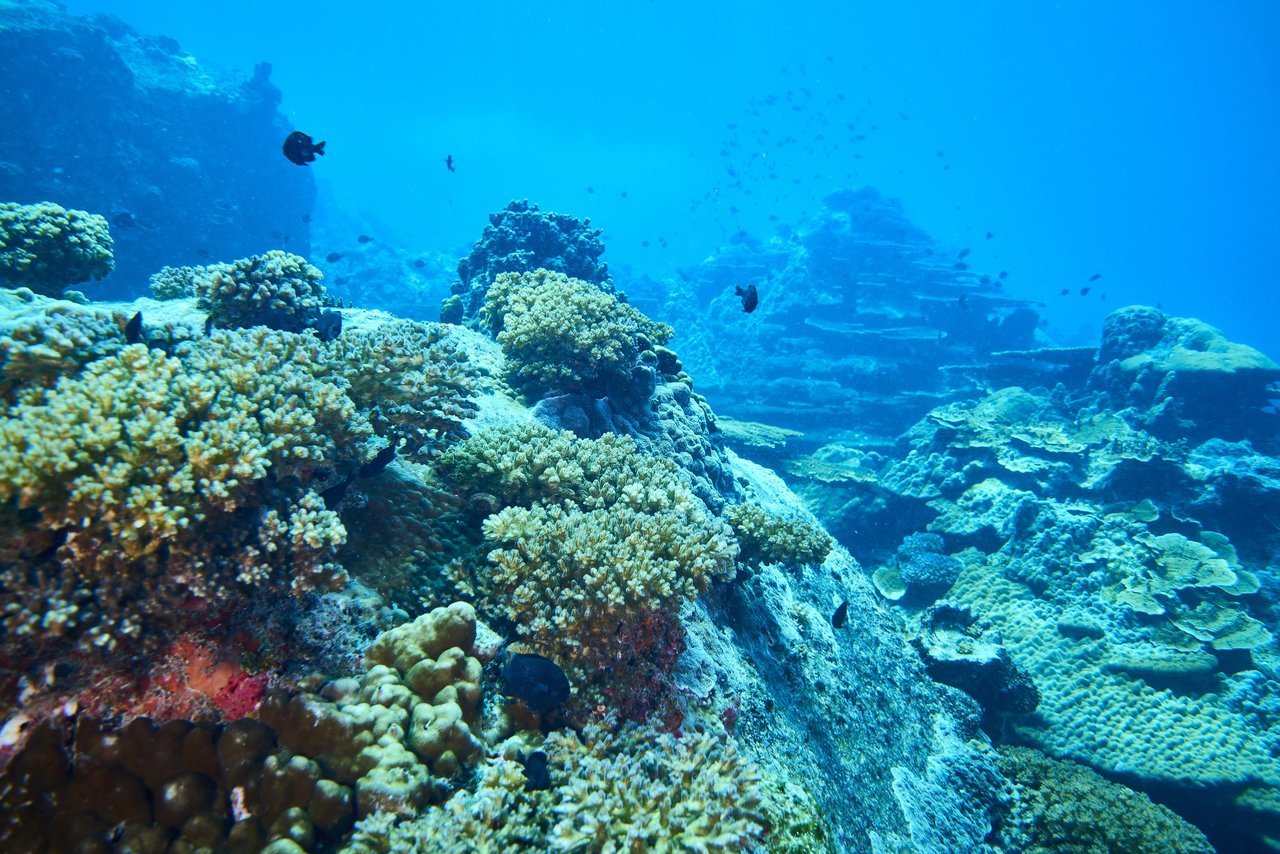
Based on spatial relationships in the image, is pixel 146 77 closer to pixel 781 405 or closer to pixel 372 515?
pixel 781 405

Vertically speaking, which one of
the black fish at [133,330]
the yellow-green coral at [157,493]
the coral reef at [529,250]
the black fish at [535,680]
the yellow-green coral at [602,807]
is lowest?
the yellow-green coral at [602,807]

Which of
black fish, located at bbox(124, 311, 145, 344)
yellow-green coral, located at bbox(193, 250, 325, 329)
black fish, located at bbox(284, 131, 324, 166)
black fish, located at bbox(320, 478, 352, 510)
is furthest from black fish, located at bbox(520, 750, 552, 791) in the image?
black fish, located at bbox(284, 131, 324, 166)

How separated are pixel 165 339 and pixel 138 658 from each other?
3.33 metres

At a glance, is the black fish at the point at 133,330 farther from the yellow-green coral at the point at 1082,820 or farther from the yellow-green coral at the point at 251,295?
the yellow-green coral at the point at 1082,820

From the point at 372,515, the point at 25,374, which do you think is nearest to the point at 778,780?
the point at 372,515

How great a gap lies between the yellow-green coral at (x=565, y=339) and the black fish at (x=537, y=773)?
447cm

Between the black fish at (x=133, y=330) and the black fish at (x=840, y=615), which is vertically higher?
the black fish at (x=133, y=330)

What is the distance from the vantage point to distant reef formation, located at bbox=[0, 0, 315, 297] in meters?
21.6

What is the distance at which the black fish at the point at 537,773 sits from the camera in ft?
9.71

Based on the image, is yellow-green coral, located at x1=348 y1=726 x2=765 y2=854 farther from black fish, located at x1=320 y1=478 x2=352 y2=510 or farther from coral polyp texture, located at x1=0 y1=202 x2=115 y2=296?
coral polyp texture, located at x1=0 y1=202 x2=115 y2=296

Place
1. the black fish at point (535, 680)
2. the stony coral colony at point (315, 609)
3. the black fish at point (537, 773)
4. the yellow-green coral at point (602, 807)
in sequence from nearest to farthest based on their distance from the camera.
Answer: the stony coral colony at point (315, 609) → the yellow-green coral at point (602, 807) → the black fish at point (537, 773) → the black fish at point (535, 680)

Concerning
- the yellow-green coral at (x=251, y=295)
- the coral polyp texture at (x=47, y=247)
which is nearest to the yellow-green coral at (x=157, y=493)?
the yellow-green coral at (x=251, y=295)

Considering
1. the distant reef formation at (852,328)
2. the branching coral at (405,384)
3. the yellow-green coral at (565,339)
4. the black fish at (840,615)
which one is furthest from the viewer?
the distant reef formation at (852,328)

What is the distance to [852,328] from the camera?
27359 millimetres
